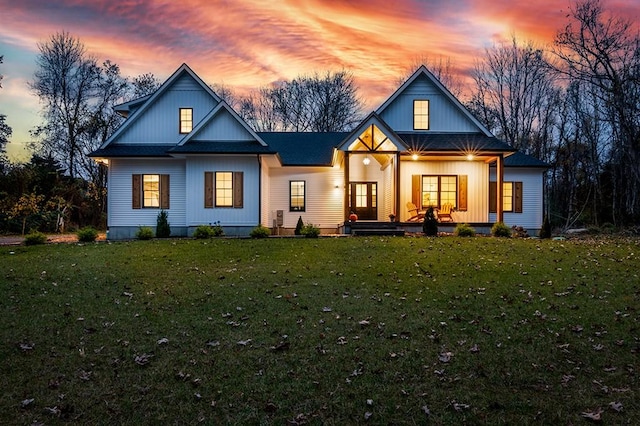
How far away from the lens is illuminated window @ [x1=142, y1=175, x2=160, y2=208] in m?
19.2

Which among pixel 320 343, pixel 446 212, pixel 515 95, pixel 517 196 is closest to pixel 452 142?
pixel 446 212

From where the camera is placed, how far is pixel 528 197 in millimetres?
21984

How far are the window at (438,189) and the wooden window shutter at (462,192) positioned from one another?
18cm

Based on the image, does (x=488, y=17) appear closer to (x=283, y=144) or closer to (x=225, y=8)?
(x=225, y=8)

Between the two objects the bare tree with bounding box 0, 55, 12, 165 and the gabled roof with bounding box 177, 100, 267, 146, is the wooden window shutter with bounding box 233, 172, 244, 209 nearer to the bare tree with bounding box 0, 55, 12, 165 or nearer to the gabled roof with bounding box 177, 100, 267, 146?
the gabled roof with bounding box 177, 100, 267, 146

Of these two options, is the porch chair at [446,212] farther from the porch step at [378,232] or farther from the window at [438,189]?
the porch step at [378,232]

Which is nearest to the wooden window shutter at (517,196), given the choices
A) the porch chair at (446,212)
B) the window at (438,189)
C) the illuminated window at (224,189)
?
the window at (438,189)

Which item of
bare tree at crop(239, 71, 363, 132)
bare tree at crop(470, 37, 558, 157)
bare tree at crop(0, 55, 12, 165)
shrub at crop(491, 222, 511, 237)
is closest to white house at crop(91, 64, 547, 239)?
shrub at crop(491, 222, 511, 237)

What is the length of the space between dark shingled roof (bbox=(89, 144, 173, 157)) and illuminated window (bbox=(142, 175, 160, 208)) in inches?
42.9

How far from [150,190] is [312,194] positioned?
290 inches

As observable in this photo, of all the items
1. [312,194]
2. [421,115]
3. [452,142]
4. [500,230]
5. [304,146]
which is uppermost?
[421,115]

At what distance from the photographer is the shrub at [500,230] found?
17281 mm

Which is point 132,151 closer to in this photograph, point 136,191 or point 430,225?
point 136,191

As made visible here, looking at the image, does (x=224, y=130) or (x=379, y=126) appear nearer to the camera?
(x=379, y=126)
